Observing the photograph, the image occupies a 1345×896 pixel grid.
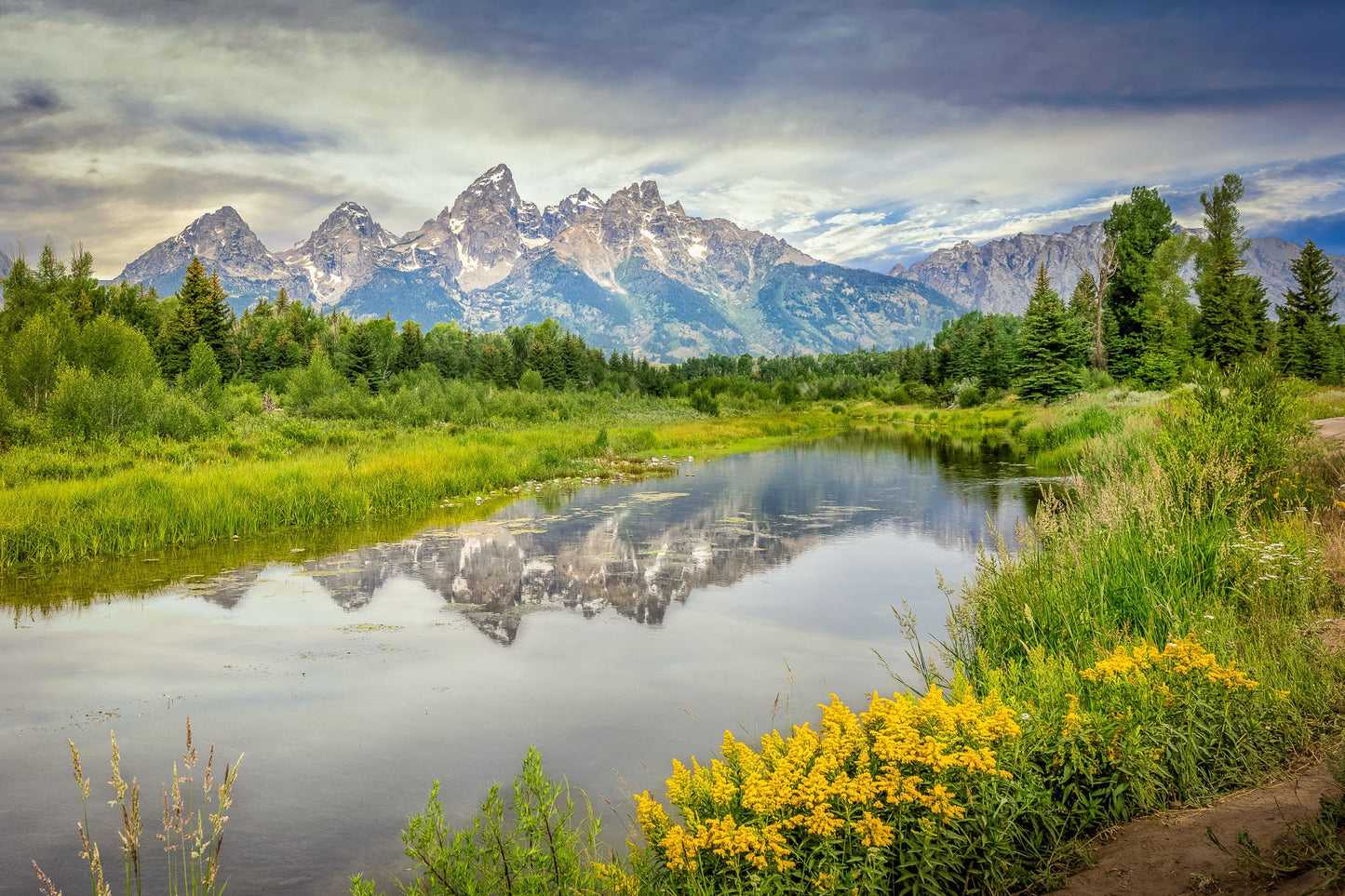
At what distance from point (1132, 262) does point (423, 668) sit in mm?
62302

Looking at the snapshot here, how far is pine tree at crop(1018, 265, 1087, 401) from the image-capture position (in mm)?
48531

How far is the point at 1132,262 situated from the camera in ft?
181

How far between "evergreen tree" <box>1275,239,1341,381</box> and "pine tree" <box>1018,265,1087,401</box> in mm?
15763

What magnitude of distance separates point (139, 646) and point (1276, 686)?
12699 mm

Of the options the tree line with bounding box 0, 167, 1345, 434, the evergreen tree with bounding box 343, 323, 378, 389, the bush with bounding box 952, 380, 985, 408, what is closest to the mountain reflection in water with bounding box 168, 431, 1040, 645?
the tree line with bounding box 0, 167, 1345, 434

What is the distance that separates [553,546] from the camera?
53.4 ft

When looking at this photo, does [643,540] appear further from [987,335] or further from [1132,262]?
[987,335]

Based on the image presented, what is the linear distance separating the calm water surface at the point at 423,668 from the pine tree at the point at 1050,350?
1427 inches

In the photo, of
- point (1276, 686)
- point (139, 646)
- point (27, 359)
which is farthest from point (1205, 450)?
point (27, 359)

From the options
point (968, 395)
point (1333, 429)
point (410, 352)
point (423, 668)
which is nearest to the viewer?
point (423, 668)

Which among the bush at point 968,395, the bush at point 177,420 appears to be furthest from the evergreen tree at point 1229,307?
the bush at point 177,420

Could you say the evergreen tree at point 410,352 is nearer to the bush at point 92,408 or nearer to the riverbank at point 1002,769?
the bush at point 92,408

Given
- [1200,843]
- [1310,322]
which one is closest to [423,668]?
[1200,843]

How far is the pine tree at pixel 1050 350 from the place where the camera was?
159 ft
